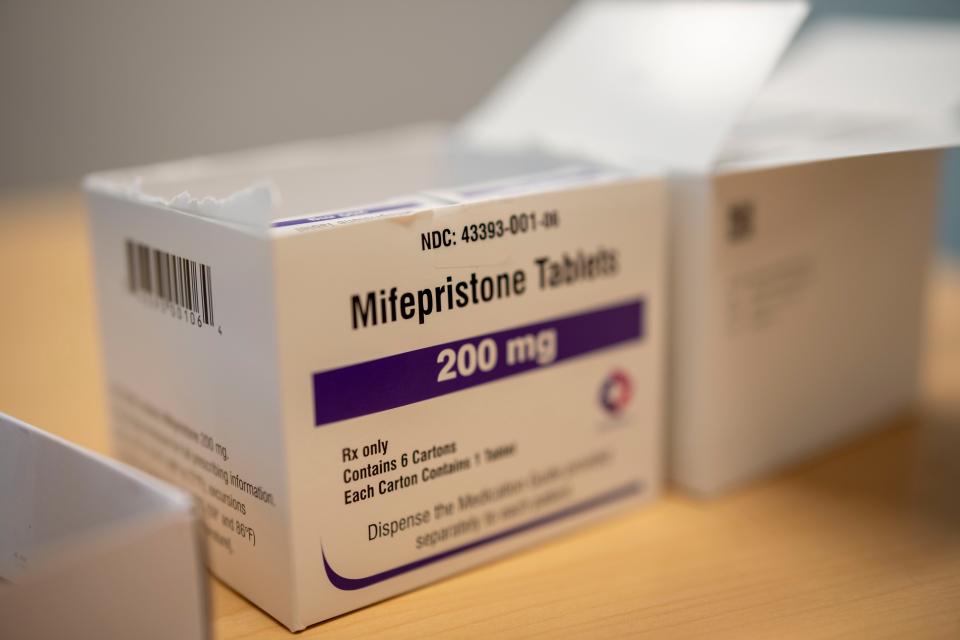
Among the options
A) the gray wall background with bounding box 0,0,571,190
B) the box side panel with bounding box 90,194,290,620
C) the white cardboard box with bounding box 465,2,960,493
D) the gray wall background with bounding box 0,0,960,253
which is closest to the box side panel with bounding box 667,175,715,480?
the white cardboard box with bounding box 465,2,960,493

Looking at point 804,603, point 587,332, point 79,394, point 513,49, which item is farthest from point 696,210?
point 513,49

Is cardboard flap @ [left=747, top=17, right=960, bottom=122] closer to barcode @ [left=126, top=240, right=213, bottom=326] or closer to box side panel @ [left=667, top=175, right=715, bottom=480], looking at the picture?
box side panel @ [left=667, top=175, right=715, bottom=480]

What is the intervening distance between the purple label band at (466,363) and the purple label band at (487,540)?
0.30 feet

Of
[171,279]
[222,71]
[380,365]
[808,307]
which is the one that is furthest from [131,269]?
[222,71]

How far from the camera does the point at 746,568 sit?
2.02 ft

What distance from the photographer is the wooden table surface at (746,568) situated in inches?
21.8

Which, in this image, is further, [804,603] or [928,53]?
[928,53]

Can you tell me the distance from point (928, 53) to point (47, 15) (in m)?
1.50

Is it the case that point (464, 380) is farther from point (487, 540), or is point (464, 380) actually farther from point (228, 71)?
point (228, 71)

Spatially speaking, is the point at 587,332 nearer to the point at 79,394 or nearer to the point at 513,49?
the point at 79,394

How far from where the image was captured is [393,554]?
0.58 m

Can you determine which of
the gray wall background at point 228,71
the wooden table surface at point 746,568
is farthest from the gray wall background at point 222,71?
the wooden table surface at point 746,568

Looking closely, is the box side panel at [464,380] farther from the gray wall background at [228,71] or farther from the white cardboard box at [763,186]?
the gray wall background at [228,71]

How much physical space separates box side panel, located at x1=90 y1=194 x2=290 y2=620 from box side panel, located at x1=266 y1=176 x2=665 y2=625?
0.02m
